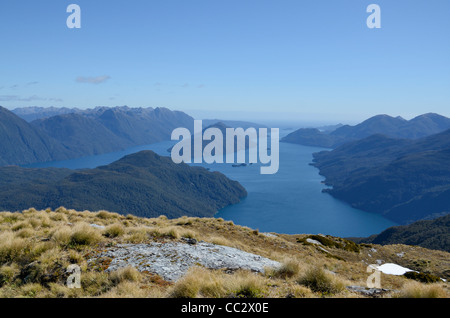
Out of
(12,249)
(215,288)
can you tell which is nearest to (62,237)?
(12,249)

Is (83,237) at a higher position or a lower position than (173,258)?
higher

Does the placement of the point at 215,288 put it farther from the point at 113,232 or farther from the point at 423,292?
the point at 113,232

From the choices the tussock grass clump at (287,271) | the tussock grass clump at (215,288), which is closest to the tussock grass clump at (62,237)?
the tussock grass clump at (215,288)

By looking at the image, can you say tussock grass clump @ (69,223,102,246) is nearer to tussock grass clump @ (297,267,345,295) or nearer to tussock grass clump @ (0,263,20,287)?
tussock grass clump @ (0,263,20,287)

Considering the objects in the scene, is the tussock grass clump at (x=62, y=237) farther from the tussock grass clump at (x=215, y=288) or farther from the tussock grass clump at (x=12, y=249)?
the tussock grass clump at (x=215, y=288)

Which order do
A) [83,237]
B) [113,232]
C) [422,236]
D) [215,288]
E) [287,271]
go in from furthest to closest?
1. [422,236]
2. [113,232]
3. [83,237]
4. [287,271]
5. [215,288]
